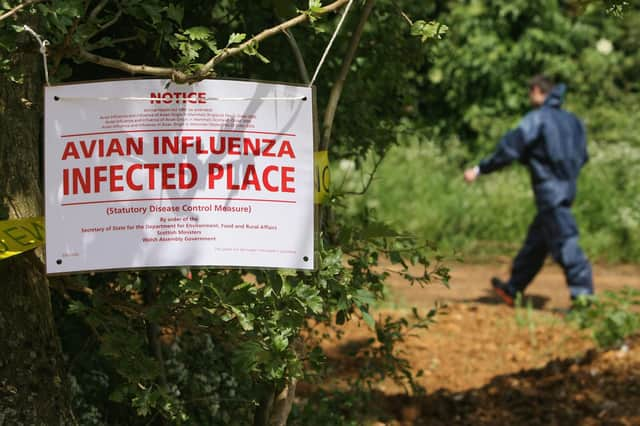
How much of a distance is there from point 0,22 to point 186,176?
554 millimetres

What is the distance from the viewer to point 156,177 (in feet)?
7.66

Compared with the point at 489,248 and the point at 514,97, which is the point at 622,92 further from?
the point at 489,248

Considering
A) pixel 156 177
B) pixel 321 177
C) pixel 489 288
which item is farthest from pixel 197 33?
pixel 489 288

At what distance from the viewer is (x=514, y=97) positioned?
10625mm

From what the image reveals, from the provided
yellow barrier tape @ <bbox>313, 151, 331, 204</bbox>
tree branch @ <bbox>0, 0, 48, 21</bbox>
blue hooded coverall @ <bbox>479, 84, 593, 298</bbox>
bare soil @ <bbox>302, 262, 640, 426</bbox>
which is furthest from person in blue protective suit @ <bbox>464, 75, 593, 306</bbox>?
tree branch @ <bbox>0, 0, 48, 21</bbox>

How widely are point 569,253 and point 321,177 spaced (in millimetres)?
4369

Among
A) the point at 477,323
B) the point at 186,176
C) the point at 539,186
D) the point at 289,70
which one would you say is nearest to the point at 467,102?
the point at 539,186

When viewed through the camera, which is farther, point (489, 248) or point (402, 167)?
point (402, 167)

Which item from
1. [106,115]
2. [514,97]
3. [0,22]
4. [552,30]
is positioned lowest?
[106,115]

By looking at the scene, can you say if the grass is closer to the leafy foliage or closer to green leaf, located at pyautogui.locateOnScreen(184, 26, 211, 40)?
the leafy foliage

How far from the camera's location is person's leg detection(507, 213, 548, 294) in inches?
270

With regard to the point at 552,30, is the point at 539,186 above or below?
below

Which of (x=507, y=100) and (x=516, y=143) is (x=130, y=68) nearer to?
(x=516, y=143)

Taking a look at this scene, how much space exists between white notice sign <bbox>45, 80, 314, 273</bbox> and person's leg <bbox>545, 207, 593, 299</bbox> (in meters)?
4.56
